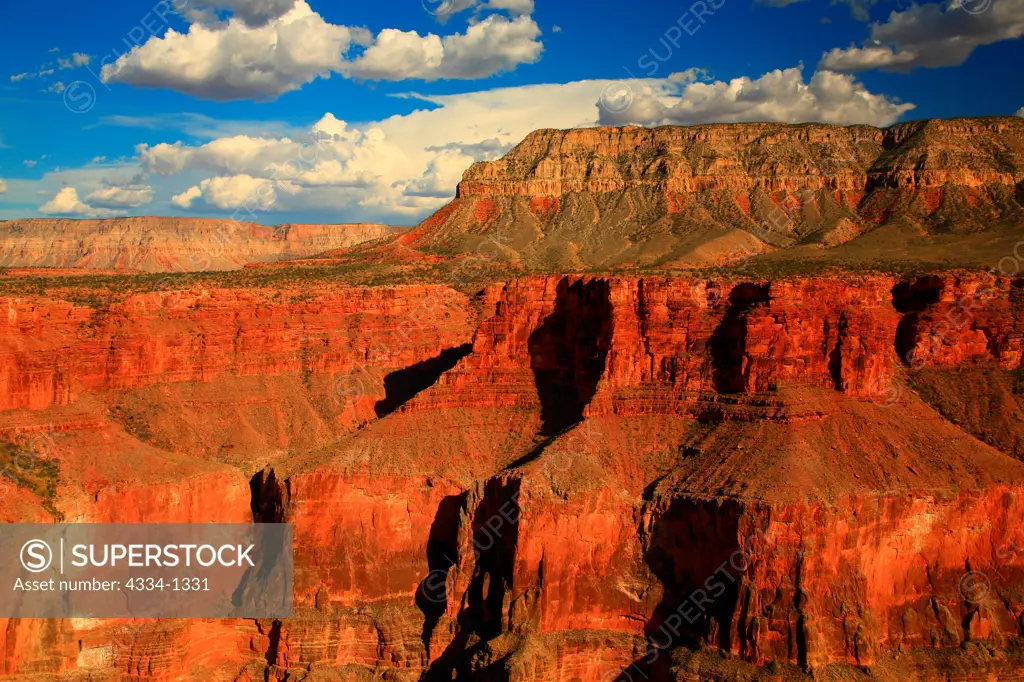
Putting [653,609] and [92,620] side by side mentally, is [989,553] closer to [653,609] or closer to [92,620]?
[653,609]

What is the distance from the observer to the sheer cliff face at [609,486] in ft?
168

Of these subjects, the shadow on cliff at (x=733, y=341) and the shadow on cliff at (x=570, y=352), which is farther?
Answer: the shadow on cliff at (x=570, y=352)

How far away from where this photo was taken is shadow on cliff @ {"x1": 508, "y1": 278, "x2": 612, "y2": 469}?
64.3m

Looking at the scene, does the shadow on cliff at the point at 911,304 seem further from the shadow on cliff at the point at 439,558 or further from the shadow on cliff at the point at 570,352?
the shadow on cliff at the point at 439,558

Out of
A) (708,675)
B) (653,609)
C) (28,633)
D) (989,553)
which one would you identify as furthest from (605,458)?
(28,633)

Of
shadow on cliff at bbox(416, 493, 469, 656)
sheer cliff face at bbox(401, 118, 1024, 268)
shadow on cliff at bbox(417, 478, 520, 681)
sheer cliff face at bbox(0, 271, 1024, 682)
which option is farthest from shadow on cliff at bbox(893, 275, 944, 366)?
sheer cliff face at bbox(401, 118, 1024, 268)

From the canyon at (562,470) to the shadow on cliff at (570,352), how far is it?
19cm

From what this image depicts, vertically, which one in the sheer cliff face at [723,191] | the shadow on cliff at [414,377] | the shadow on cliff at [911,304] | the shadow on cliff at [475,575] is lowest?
the shadow on cliff at [475,575]

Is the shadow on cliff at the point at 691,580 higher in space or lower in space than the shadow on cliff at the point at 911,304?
lower

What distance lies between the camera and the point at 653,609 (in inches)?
2101

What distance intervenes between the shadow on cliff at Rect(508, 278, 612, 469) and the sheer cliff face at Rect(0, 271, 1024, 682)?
179 millimetres

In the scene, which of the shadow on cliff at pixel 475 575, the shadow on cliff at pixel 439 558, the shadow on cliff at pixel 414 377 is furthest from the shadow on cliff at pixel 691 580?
the shadow on cliff at pixel 414 377

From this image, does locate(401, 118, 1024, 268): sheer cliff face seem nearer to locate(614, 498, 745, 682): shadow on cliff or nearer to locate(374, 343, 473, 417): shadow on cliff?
locate(374, 343, 473, 417): shadow on cliff

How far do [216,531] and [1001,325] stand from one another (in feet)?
150
